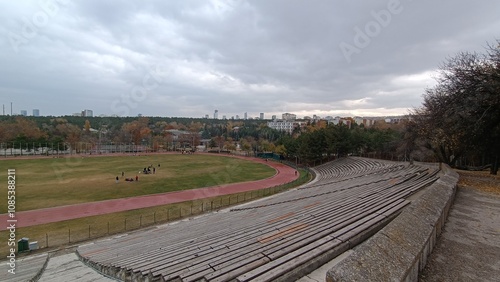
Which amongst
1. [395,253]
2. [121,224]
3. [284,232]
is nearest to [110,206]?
[121,224]

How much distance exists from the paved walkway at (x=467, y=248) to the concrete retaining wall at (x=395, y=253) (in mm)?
258

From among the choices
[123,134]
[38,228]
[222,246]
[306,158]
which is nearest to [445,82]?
[222,246]

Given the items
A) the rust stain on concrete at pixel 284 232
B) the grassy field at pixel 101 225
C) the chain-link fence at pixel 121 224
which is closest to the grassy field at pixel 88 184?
the grassy field at pixel 101 225

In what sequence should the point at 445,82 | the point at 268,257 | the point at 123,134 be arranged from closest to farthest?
1. the point at 268,257
2. the point at 445,82
3. the point at 123,134

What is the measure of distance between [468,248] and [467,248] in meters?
0.03

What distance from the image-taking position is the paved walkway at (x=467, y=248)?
5160mm

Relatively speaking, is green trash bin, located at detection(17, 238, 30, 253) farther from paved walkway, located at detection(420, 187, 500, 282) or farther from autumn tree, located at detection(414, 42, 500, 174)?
autumn tree, located at detection(414, 42, 500, 174)

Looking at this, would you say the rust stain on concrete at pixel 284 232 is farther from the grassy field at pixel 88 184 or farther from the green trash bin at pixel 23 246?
the grassy field at pixel 88 184

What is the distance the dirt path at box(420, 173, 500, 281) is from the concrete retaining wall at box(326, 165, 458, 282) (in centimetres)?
26

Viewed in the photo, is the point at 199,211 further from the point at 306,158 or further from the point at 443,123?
the point at 306,158

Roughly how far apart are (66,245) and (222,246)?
14.8 metres

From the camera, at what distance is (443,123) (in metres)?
19.9

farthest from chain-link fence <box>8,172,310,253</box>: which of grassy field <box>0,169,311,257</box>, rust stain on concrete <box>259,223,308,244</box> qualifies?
rust stain on concrete <box>259,223,308,244</box>

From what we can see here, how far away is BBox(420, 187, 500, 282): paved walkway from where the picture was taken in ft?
16.9
